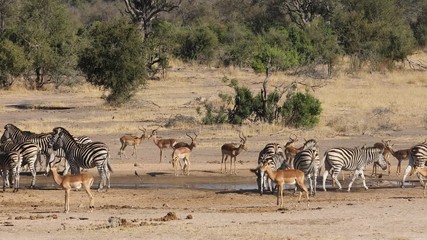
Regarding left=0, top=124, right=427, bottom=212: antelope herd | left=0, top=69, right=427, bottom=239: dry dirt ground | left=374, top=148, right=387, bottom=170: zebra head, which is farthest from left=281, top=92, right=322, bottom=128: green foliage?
left=374, top=148, right=387, bottom=170: zebra head

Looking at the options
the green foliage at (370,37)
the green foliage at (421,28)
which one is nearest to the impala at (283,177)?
the green foliage at (370,37)

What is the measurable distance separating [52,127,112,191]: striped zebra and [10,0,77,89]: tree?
996 inches

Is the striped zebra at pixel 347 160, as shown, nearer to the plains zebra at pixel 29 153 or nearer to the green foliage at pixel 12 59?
the plains zebra at pixel 29 153

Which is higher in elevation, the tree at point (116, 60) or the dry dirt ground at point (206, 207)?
the tree at point (116, 60)

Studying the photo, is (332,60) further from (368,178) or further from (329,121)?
(368,178)

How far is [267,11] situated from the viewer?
83438 millimetres

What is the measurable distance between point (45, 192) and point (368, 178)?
821 cm

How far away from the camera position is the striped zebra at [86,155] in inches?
835

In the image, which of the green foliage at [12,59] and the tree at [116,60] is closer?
the tree at [116,60]

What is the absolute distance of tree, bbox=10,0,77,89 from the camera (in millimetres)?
47594

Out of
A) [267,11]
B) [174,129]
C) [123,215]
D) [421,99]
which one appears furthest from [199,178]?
[267,11]

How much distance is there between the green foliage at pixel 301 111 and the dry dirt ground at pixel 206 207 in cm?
183

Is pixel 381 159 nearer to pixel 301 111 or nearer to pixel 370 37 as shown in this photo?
pixel 301 111

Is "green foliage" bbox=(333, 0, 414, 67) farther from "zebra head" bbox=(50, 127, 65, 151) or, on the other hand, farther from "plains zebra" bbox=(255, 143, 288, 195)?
"zebra head" bbox=(50, 127, 65, 151)
